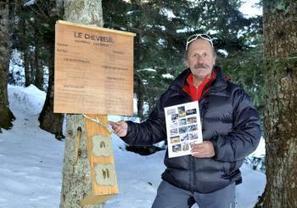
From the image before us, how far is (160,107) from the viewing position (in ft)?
12.8

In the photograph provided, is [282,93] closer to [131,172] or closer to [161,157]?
[131,172]

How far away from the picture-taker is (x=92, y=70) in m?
3.68

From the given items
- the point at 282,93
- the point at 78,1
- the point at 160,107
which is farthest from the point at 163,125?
the point at 282,93

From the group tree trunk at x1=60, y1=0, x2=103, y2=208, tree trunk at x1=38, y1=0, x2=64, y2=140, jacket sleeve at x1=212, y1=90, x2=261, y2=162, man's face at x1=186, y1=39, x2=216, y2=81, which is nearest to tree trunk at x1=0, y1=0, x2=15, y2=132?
tree trunk at x1=38, y1=0, x2=64, y2=140

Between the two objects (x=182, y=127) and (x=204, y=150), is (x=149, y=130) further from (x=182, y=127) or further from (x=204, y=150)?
(x=204, y=150)

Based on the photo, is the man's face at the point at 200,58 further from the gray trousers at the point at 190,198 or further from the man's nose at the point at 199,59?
the gray trousers at the point at 190,198

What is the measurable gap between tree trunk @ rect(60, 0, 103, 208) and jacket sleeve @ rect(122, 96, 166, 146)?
0.68m

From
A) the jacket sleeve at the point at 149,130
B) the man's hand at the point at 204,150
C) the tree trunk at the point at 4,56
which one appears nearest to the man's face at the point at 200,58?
the jacket sleeve at the point at 149,130

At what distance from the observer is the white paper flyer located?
3568 millimetres

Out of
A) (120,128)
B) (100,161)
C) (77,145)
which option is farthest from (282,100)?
(100,161)

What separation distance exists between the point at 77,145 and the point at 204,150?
136 centimetres

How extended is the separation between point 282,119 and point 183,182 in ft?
8.18

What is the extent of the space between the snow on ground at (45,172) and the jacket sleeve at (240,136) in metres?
3.79

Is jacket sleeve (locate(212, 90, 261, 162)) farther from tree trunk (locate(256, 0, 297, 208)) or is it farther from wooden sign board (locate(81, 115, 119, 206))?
tree trunk (locate(256, 0, 297, 208))
